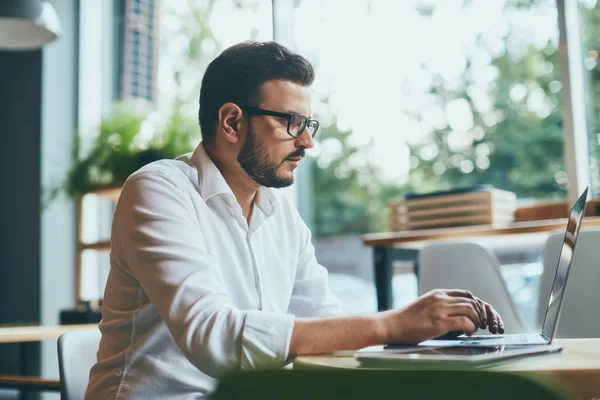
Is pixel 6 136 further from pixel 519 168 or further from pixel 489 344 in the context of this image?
pixel 489 344

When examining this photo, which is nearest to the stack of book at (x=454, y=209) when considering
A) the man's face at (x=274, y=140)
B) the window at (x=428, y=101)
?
the window at (x=428, y=101)

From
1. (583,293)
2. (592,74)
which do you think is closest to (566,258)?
(583,293)

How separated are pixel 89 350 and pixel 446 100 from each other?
248 centimetres

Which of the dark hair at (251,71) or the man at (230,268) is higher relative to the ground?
the dark hair at (251,71)

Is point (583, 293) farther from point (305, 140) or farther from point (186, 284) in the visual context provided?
point (186, 284)

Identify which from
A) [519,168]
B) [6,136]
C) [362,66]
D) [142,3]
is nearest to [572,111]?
[519,168]

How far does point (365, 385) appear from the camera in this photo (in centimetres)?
57

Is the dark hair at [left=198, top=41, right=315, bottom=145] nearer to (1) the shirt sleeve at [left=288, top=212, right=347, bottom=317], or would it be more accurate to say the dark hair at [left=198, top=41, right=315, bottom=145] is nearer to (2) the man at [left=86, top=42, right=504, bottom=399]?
(2) the man at [left=86, top=42, right=504, bottom=399]

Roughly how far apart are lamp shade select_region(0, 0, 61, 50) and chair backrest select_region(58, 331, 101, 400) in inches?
89.1

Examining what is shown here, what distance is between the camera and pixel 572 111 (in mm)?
3504

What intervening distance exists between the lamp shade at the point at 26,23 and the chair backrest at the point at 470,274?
7.70ft

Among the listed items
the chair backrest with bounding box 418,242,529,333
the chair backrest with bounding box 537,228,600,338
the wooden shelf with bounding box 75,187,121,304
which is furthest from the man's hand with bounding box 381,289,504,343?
the wooden shelf with bounding box 75,187,121,304

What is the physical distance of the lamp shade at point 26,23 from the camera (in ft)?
12.1

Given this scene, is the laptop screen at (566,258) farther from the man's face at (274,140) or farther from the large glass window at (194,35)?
the large glass window at (194,35)
